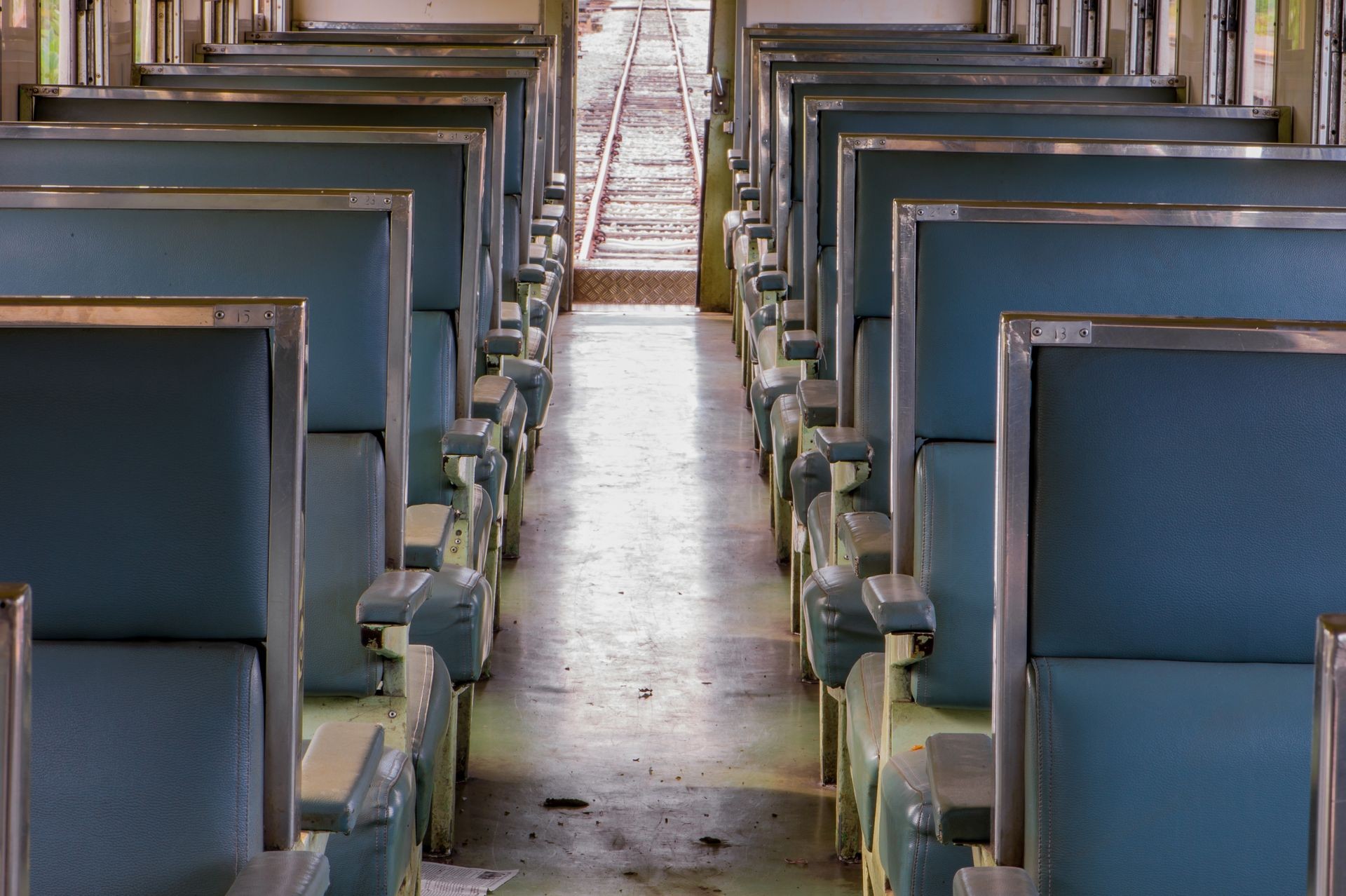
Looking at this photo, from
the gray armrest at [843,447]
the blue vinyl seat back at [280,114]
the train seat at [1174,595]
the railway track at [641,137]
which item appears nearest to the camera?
the train seat at [1174,595]

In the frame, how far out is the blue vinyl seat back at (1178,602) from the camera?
1524 millimetres

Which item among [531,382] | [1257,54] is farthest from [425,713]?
[1257,54]

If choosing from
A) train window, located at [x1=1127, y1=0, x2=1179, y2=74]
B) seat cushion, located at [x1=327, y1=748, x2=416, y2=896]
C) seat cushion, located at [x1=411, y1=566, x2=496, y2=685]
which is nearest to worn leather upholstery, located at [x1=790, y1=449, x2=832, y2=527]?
seat cushion, located at [x1=411, y1=566, x2=496, y2=685]

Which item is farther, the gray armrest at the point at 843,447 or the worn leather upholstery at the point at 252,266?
the gray armrest at the point at 843,447

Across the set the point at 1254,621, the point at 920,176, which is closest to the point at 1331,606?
the point at 1254,621

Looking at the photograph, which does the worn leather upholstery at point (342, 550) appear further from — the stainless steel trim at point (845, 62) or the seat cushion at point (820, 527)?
the stainless steel trim at point (845, 62)

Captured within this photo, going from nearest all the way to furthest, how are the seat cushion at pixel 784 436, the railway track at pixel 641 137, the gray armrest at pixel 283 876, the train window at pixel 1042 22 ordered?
the gray armrest at pixel 283 876 < the seat cushion at pixel 784 436 < the train window at pixel 1042 22 < the railway track at pixel 641 137

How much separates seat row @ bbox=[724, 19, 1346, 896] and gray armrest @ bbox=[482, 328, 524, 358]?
656 millimetres

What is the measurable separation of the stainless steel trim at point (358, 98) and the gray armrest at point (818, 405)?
86 cm

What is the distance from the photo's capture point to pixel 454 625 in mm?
2717

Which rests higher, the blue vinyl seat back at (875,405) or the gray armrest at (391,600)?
the blue vinyl seat back at (875,405)

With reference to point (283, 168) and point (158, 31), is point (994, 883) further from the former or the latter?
point (158, 31)

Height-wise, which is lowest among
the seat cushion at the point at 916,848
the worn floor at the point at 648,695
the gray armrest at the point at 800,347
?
the worn floor at the point at 648,695

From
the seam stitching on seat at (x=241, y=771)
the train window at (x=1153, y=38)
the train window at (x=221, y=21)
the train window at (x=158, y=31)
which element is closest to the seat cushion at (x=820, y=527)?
the seam stitching on seat at (x=241, y=771)
